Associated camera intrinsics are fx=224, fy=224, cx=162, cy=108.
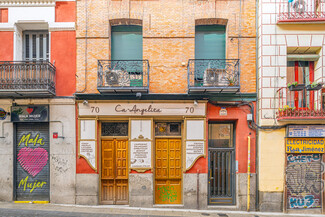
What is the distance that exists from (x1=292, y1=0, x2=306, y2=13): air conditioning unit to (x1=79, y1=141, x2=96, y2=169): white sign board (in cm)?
938

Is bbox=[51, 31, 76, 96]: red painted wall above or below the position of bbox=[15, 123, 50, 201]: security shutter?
above

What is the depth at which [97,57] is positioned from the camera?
891 centimetres

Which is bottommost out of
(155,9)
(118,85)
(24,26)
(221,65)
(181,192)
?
(181,192)

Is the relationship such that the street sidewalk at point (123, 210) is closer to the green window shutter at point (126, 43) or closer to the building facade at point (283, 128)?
the building facade at point (283, 128)

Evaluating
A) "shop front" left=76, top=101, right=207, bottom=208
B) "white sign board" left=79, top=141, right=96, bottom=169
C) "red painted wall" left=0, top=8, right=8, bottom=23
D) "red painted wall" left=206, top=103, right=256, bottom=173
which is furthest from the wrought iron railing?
"red painted wall" left=0, top=8, right=8, bottom=23

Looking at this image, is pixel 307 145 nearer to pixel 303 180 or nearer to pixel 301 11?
pixel 303 180

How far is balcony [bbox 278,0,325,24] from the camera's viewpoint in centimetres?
839

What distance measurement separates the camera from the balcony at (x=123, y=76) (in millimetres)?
8297

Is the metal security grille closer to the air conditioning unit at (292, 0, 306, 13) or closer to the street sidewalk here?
the street sidewalk

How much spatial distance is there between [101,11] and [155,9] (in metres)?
2.16

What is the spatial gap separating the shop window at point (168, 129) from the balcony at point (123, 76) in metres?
1.61

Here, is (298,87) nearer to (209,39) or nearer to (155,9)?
(209,39)

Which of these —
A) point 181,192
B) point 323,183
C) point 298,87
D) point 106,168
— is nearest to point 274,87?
point 298,87

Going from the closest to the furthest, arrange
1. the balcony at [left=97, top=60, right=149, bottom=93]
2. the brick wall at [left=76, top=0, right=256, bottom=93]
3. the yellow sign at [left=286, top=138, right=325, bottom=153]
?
the balcony at [left=97, top=60, right=149, bottom=93]
the yellow sign at [left=286, top=138, right=325, bottom=153]
the brick wall at [left=76, top=0, right=256, bottom=93]
